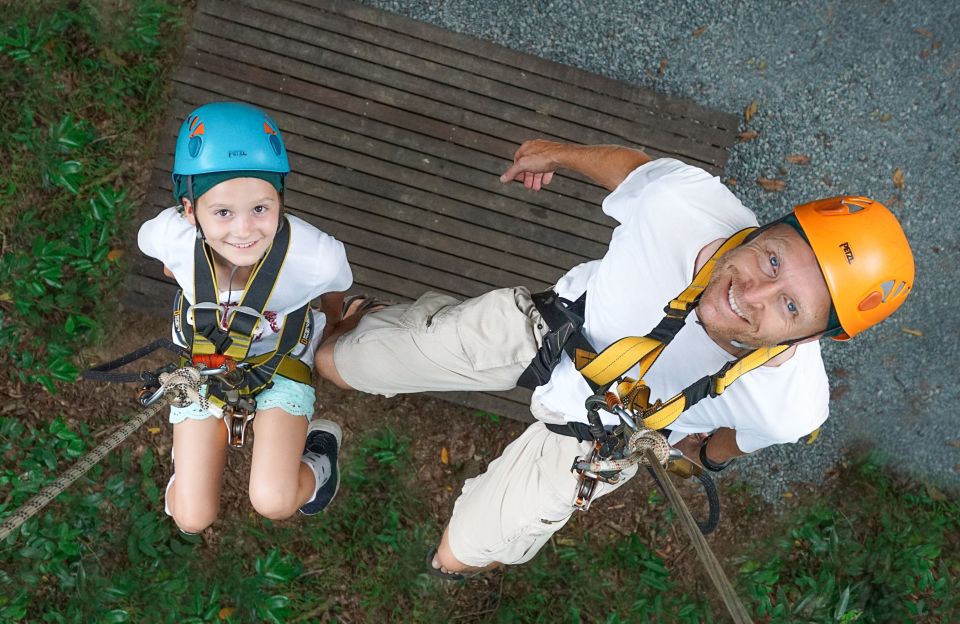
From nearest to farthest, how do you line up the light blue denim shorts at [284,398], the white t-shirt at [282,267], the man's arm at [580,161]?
1. the white t-shirt at [282,267]
2. the man's arm at [580,161]
3. the light blue denim shorts at [284,398]

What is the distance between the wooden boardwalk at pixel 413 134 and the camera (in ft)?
13.5

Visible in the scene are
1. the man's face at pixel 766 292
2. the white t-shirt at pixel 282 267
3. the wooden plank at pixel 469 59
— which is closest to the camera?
the man's face at pixel 766 292

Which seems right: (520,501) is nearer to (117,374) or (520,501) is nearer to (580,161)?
(580,161)

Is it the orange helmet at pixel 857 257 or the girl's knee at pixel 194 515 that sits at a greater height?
the orange helmet at pixel 857 257

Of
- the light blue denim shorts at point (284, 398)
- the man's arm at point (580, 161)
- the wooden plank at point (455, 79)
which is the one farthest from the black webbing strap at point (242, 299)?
the wooden plank at point (455, 79)

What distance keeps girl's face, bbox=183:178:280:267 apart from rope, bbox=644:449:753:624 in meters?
1.61

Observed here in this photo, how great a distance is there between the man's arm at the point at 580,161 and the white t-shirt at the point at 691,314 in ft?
0.74

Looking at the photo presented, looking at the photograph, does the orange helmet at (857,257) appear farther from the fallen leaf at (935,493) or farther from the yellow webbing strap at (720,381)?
the fallen leaf at (935,493)

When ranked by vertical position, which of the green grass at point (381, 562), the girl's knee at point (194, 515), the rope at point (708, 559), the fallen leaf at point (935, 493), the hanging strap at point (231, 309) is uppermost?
the rope at point (708, 559)

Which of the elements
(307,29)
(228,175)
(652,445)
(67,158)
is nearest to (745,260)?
(652,445)

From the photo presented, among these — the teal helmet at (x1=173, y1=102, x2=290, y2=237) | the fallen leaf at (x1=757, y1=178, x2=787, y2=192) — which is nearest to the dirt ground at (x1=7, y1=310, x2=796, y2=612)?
the teal helmet at (x1=173, y1=102, x2=290, y2=237)

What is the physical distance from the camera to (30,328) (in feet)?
13.4

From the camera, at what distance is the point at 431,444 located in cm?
429

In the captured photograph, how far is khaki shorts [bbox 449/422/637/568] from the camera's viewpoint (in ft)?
10.3
